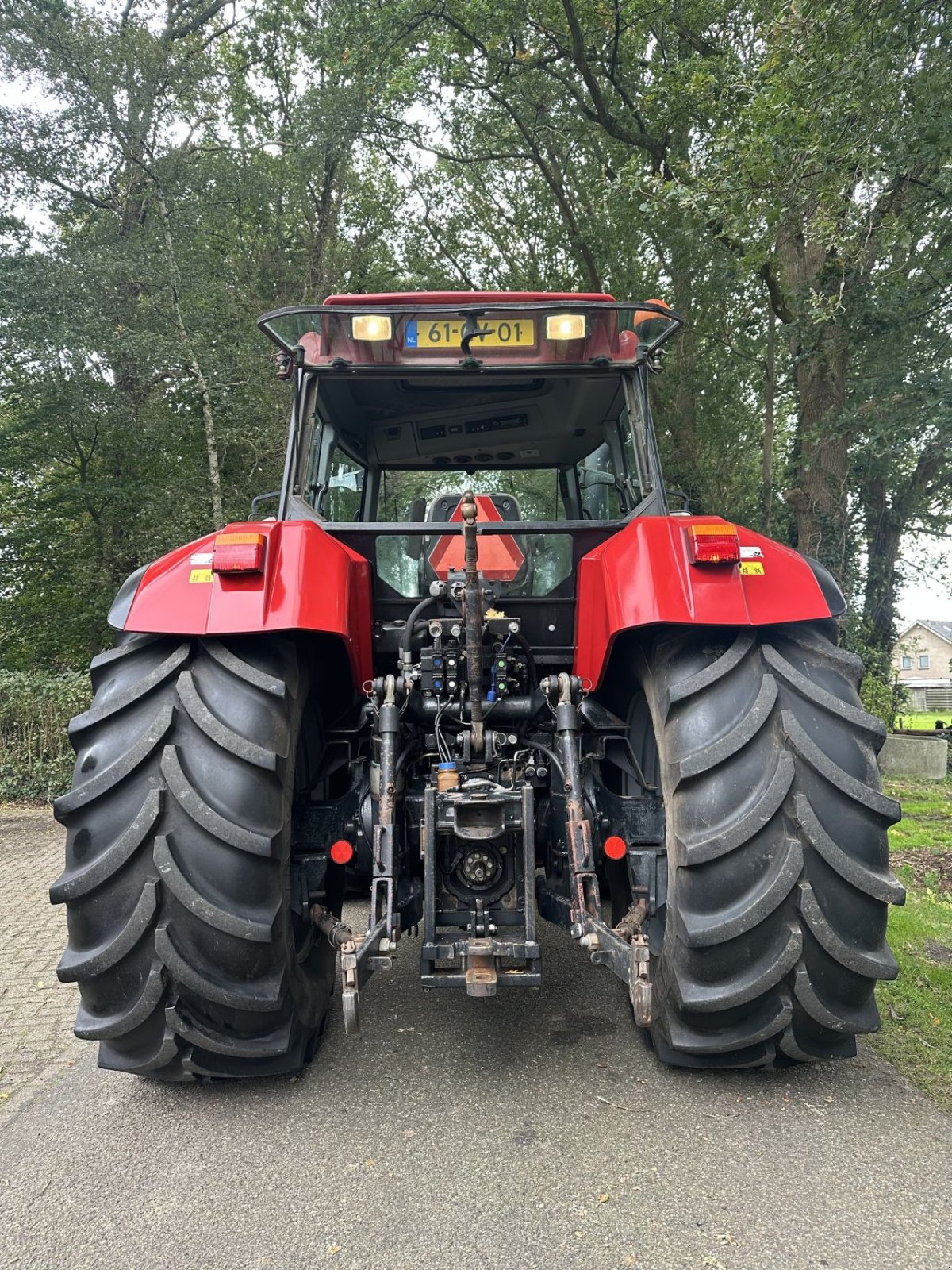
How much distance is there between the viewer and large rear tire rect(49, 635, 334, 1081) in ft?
7.50

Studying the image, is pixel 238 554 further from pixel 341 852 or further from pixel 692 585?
pixel 692 585

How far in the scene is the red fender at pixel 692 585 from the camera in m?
2.39

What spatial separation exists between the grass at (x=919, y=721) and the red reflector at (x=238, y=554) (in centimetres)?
1214

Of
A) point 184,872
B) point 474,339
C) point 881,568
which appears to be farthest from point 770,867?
point 881,568

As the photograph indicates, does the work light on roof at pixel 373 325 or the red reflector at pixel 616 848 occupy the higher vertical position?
the work light on roof at pixel 373 325

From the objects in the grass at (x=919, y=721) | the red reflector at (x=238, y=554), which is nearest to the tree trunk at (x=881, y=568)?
the grass at (x=919, y=721)

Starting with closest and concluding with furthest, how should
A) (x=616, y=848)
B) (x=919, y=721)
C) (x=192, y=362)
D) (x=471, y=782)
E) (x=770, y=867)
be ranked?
1. (x=770, y=867)
2. (x=471, y=782)
3. (x=616, y=848)
4. (x=192, y=362)
5. (x=919, y=721)

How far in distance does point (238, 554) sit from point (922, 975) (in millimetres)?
3155

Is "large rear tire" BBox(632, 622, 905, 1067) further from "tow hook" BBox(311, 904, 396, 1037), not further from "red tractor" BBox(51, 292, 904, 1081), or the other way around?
"tow hook" BBox(311, 904, 396, 1037)

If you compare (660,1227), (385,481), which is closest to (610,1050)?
(660,1227)

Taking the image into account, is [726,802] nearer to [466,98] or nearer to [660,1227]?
[660,1227]

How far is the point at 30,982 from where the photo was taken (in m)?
3.96

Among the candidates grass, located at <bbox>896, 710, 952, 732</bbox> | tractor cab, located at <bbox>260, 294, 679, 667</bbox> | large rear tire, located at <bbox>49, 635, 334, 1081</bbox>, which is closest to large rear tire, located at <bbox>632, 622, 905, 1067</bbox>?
tractor cab, located at <bbox>260, 294, 679, 667</bbox>

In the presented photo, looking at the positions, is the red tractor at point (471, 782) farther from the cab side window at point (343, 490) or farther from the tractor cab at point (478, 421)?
the cab side window at point (343, 490)
